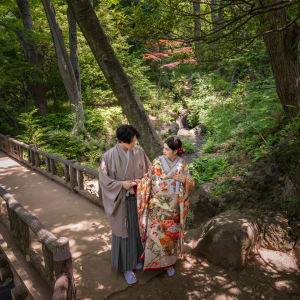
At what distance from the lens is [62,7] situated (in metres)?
14.6

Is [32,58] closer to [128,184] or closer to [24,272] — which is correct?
[24,272]

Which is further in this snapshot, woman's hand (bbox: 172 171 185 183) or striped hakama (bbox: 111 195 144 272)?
striped hakama (bbox: 111 195 144 272)

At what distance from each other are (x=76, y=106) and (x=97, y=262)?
9010 millimetres

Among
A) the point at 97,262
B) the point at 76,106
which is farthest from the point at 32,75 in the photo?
the point at 97,262

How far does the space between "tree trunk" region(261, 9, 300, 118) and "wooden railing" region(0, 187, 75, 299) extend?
4.07m

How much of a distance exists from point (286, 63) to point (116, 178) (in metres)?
3.49

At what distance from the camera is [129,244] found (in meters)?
3.12

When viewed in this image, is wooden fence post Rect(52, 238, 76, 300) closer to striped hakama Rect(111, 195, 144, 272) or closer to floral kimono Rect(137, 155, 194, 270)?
striped hakama Rect(111, 195, 144, 272)

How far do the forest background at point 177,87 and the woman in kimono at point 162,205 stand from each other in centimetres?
148

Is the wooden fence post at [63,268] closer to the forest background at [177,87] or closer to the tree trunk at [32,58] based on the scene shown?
the forest background at [177,87]

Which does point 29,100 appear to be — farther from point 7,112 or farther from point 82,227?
point 82,227

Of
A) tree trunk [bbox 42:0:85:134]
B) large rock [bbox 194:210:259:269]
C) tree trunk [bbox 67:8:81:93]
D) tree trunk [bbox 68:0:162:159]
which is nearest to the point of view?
large rock [bbox 194:210:259:269]

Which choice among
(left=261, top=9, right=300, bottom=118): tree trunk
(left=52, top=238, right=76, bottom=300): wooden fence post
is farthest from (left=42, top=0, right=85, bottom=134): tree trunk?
(left=52, top=238, right=76, bottom=300): wooden fence post

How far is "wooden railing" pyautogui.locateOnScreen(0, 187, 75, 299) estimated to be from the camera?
8.23 ft
